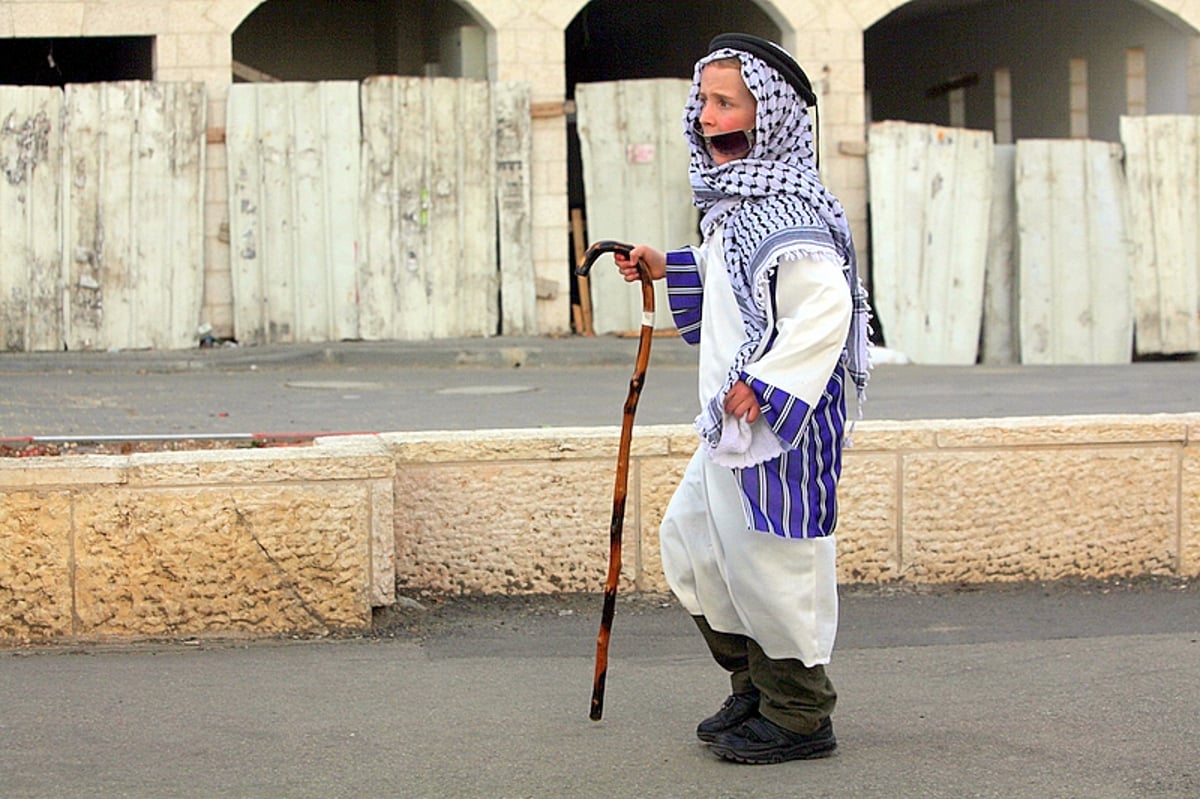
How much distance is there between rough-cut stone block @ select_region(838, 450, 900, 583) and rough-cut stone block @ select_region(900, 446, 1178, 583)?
2.0 inches

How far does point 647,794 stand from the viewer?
4105 mm

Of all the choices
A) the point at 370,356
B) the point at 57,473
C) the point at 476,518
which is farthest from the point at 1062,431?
the point at 370,356

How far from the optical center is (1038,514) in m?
6.47

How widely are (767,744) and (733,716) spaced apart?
16cm

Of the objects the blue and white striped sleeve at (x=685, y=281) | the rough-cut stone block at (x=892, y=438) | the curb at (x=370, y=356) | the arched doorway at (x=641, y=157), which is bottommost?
the rough-cut stone block at (x=892, y=438)

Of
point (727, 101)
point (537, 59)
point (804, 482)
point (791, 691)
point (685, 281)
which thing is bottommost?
point (791, 691)

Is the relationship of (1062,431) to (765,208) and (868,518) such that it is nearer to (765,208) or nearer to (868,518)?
(868,518)

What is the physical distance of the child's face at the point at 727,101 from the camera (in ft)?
13.9

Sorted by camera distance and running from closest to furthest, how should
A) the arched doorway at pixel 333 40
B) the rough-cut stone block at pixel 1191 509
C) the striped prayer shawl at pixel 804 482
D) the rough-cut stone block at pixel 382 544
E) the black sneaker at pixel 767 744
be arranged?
the striped prayer shawl at pixel 804 482
the black sneaker at pixel 767 744
the rough-cut stone block at pixel 382 544
the rough-cut stone block at pixel 1191 509
the arched doorway at pixel 333 40

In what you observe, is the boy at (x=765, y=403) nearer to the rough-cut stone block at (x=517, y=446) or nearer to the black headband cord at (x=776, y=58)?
the black headband cord at (x=776, y=58)

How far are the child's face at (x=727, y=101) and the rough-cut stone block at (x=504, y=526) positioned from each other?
2.15 m

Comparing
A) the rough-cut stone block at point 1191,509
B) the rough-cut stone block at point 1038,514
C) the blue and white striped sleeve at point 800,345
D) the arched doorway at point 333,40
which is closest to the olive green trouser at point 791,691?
the blue and white striped sleeve at point 800,345

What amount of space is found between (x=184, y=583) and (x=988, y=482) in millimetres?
2857

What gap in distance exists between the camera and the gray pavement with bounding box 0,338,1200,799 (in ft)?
13.9
